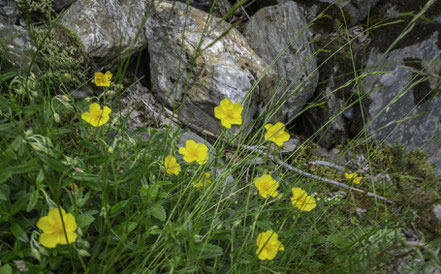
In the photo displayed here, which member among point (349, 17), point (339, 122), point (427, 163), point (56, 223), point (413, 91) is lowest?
point (427, 163)

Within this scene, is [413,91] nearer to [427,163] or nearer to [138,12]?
[427,163]

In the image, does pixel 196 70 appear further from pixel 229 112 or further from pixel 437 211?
pixel 437 211

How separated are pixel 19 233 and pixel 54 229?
0.18m

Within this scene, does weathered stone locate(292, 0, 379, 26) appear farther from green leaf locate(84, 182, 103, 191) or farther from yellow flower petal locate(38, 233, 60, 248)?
yellow flower petal locate(38, 233, 60, 248)

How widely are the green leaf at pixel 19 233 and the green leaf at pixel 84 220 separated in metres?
0.19

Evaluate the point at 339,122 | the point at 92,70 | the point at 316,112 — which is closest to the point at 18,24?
the point at 92,70

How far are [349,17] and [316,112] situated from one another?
137 cm

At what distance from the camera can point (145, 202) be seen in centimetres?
131

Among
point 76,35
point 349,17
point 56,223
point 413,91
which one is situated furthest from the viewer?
point 349,17

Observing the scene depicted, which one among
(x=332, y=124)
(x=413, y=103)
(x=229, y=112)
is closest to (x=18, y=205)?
(x=229, y=112)

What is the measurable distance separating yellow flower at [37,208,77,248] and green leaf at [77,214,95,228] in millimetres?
82

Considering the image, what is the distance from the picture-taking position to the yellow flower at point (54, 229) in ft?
3.56

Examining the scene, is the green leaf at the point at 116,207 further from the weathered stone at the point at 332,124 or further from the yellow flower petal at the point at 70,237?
the weathered stone at the point at 332,124

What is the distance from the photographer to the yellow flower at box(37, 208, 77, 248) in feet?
3.56
